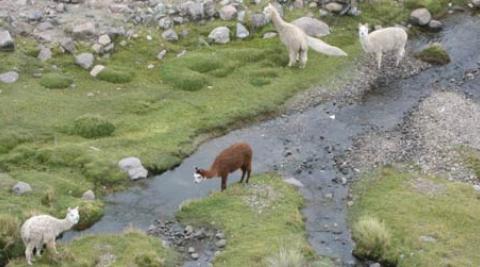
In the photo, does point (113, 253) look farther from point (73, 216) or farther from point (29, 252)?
point (29, 252)

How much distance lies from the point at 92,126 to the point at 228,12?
1074 centimetres

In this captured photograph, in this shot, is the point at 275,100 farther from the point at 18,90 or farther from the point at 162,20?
the point at 18,90

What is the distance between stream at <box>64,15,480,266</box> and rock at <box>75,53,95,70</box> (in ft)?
23.1

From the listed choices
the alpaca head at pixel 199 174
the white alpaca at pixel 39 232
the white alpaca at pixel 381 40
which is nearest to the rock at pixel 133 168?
the alpaca head at pixel 199 174

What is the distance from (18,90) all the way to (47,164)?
543 cm

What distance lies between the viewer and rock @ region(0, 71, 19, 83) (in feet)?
95.7

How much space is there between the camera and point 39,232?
19078 mm

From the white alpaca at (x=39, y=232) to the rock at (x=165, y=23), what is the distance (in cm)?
1559

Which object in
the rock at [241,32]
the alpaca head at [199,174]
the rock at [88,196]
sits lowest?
the rock at [88,196]

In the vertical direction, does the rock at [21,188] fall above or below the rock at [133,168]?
above

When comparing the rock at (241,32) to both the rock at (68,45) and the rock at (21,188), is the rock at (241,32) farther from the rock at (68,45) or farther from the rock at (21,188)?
the rock at (21,188)

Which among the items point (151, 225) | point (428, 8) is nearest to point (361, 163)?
point (151, 225)

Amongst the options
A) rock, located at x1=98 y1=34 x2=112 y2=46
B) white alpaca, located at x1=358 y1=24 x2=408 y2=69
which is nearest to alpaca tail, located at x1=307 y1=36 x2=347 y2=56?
white alpaca, located at x1=358 y1=24 x2=408 y2=69

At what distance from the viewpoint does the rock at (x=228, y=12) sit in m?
34.6
